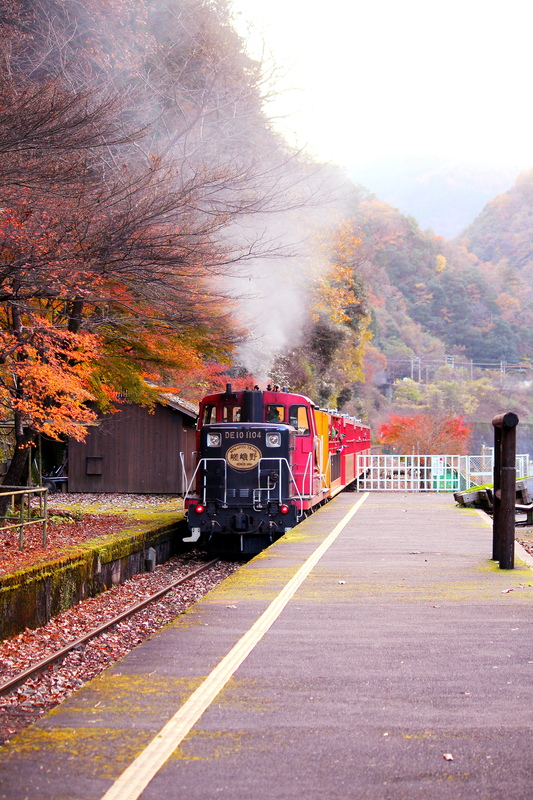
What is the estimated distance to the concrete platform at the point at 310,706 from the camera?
3.44 meters

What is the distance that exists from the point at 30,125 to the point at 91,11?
15.6m

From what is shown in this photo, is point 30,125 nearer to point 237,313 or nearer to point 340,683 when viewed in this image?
point 340,683

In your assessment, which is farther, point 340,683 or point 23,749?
point 340,683

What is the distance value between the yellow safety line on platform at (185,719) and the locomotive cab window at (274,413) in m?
8.29

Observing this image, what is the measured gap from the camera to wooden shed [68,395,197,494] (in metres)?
26.3

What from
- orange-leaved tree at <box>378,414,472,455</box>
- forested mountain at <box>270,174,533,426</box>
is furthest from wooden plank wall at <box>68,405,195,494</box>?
forested mountain at <box>270,174,533,426</box>

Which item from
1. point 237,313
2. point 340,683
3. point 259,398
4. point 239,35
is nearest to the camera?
point 340,683

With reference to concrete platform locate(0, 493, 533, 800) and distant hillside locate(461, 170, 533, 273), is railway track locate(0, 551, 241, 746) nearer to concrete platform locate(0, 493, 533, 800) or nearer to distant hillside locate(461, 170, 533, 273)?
concrete platform locate(0, 493, 533, 800)

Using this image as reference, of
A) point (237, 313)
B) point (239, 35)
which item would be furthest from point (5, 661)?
point (239, 35)

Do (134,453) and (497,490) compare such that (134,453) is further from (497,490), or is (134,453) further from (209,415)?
(497,490)

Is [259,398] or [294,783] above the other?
[259,398]

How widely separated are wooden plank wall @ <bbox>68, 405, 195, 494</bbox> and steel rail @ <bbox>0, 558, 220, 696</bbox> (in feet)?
40.7

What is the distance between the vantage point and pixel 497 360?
9219 cm

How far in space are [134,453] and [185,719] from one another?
74.9 feet
